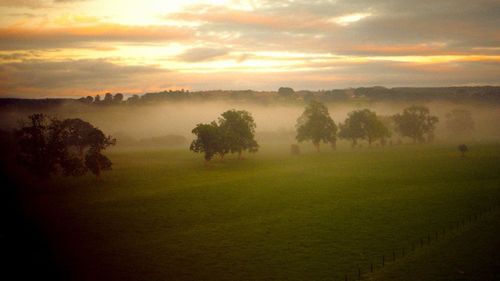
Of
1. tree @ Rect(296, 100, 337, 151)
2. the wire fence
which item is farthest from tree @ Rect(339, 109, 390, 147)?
the wire fence

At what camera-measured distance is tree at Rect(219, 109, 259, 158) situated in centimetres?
9971

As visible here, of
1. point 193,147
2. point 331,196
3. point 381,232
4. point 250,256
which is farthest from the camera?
point 193,147

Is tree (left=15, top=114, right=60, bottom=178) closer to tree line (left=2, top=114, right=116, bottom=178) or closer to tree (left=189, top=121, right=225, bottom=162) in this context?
tree line (left=2, top=114, right=116, bottom=178)

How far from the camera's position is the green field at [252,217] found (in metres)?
33.5

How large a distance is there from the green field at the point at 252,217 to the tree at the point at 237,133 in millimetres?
15598

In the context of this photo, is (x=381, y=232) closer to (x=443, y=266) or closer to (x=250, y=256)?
(x=443, y=266)

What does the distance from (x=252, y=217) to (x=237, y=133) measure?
57.2m

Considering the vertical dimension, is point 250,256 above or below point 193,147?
below

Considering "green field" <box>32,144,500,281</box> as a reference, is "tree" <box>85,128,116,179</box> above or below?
above

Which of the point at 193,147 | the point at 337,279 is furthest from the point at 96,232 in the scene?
the point at 193,147

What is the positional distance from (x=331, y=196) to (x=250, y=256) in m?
27.3

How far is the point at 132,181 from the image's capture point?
73.5 metres

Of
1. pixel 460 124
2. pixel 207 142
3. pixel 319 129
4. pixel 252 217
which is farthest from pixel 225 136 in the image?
pixel 460 124

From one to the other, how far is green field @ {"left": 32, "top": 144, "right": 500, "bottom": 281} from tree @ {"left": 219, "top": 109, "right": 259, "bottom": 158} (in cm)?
1560
